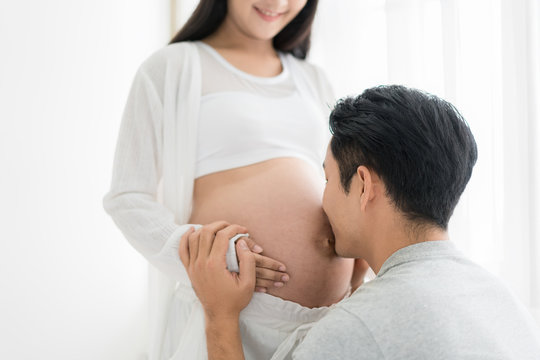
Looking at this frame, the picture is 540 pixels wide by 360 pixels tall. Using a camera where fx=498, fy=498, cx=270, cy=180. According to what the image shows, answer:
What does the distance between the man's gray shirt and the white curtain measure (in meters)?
0.78

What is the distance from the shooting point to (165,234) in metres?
1.03

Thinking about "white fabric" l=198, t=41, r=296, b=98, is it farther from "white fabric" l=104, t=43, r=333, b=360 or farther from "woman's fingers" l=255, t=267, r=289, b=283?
"woman's fingers" l=255, t=267, r=289, b=283

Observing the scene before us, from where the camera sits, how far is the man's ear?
35.6 inches

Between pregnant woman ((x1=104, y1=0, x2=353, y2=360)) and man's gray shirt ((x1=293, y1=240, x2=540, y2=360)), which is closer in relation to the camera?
man's gray shirt ((x1=293, y1=240, x2=540, y2=360))

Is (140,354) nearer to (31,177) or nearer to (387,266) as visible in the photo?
(31,177)

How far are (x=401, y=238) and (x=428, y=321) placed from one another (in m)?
0.20

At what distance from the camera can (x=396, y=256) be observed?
34.4 inches

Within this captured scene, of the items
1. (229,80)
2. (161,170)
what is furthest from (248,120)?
(161,170)

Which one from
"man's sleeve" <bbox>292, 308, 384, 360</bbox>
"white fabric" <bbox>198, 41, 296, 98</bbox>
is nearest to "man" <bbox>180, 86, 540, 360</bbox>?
"man's sleeve" <bbox>292, 308, 384, 360</bbox>

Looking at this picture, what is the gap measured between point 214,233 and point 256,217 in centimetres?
12

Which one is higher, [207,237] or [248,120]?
[248,120]

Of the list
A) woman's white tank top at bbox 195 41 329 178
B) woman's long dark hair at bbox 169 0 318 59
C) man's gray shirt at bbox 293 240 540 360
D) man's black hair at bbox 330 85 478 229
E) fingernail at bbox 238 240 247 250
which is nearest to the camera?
man's gray shirt at bbox 293 240 540 360

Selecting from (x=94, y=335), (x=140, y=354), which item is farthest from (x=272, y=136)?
(x=140, y=354)

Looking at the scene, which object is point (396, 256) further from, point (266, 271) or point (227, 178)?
point (227, 178)
